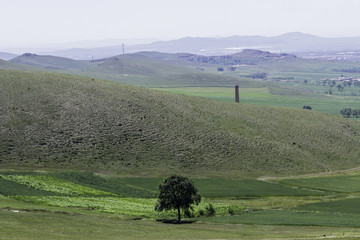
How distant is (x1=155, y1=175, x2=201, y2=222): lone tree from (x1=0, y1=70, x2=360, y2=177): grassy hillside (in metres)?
40.3

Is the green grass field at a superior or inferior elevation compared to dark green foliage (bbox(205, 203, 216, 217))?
inferior

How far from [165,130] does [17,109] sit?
3423 centimetres

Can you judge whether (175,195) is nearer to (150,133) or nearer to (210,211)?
(210,211)

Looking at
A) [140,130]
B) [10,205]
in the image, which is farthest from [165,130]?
[10,205]

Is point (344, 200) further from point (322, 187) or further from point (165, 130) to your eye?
point (165, 130)

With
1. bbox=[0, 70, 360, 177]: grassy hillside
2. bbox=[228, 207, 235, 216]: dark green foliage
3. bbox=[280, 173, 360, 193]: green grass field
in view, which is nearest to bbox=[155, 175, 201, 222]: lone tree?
bbox=[228, 207, 235, 216]: dark green foliage

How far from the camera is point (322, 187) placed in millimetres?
97000

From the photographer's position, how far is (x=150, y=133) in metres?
124

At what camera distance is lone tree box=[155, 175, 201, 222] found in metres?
63.0

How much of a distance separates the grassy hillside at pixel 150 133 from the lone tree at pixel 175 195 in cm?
4027

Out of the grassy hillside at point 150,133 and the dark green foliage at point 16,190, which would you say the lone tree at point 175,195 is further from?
the grassy hillside at point 150,133

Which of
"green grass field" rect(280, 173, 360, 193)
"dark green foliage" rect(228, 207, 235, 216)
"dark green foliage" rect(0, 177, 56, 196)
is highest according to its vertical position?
"dark green foliage" rect(0, 177, 56, 196)

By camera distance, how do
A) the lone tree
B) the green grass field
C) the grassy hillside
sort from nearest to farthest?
1. the lone tree
2. the green grass field
3. the grassy hillside

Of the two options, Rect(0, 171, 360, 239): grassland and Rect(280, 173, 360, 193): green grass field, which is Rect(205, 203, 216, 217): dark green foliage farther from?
Rect(280, 173, 360, 193): green grass field
